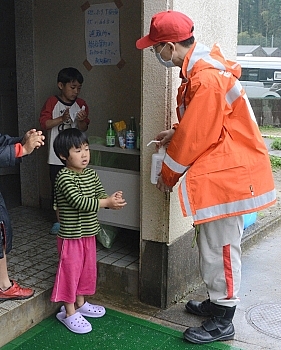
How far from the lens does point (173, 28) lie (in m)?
2.92

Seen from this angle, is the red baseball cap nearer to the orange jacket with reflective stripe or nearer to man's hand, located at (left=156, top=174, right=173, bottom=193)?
the orange jacket with reflective stripe

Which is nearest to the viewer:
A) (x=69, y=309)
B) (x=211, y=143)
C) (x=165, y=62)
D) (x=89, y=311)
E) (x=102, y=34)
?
(x=211, y=143)

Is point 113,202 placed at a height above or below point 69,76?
below

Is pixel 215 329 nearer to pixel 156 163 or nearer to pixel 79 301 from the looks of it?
pixel 79 301

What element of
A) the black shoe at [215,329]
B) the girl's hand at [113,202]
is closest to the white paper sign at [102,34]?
the girl's hand at [113,202]

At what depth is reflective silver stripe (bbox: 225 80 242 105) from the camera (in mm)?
2938

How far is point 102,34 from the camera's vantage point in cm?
466

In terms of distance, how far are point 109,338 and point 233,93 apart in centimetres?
183

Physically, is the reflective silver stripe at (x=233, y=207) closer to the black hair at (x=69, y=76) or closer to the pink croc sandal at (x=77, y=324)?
the pink croc sandal at (x=77, y=324)

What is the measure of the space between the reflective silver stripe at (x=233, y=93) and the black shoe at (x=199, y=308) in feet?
5.02

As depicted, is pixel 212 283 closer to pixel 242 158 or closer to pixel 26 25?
pixel 242 158

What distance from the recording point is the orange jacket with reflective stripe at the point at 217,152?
2846mm

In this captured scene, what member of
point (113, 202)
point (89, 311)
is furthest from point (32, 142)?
point (89, 311)

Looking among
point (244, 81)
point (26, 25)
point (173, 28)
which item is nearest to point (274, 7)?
point (244, 81)
